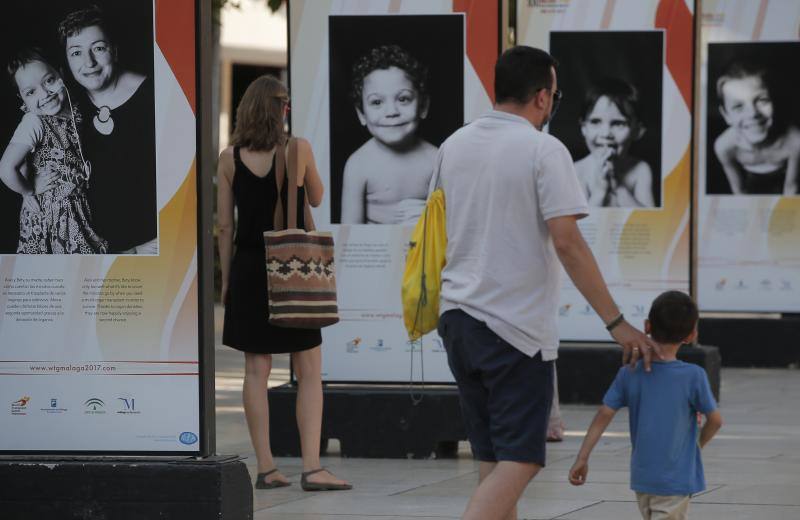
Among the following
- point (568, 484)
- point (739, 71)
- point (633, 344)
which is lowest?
point (568, 484)

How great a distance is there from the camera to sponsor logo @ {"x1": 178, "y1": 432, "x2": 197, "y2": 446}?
6.52 metres

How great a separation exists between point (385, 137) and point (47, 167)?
2.78m

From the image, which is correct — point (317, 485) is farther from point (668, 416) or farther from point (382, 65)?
point (668, 416)

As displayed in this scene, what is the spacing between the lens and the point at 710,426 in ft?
17.6

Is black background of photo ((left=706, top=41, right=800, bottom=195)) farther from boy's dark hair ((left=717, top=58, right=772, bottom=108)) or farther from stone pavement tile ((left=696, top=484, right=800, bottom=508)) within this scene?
stone pavement tile ((left=696, top=484, right=800, bottom=508))

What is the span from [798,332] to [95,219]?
919 cm

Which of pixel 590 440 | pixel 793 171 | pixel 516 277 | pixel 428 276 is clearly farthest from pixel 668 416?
pixel 793 171

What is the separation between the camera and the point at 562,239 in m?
5.15

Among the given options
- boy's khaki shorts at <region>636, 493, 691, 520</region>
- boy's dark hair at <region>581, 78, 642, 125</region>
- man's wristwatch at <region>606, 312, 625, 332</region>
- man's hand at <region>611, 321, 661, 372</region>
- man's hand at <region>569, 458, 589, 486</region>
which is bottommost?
boy's khaki shorts at <region>636, 493, 691, 520</region>

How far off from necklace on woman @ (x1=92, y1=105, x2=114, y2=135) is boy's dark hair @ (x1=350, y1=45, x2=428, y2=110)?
2.70 meters

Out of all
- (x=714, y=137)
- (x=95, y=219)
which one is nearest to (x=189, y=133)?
(x=95, y=219)

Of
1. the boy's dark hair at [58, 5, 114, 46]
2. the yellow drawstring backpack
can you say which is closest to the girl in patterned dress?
the boy's dark hair at [58, 5, 114, 46]

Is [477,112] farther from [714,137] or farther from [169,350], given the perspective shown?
A: [714,137]

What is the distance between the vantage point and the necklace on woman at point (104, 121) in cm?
663
